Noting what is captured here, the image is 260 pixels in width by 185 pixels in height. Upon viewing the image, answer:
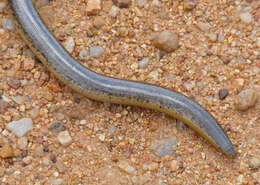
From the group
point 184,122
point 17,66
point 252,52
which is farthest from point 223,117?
point 17,66

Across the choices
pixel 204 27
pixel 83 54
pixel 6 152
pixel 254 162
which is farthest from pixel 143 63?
pixel 6 152

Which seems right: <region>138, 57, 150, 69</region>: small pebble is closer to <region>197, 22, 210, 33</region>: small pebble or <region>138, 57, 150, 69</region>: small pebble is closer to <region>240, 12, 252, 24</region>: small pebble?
<region>197, 22, 210, 33</region>: small pebble

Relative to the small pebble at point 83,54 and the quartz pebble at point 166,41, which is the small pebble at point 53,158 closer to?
the small pebble at point 83,54

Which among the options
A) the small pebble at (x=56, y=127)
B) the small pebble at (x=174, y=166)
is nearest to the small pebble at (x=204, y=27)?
the small pebble at (x=174, y=166)

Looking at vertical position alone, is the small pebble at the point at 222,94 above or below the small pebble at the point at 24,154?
above

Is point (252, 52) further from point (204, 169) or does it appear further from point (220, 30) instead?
point (204, 169)

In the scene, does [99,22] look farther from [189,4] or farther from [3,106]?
[3,106]
